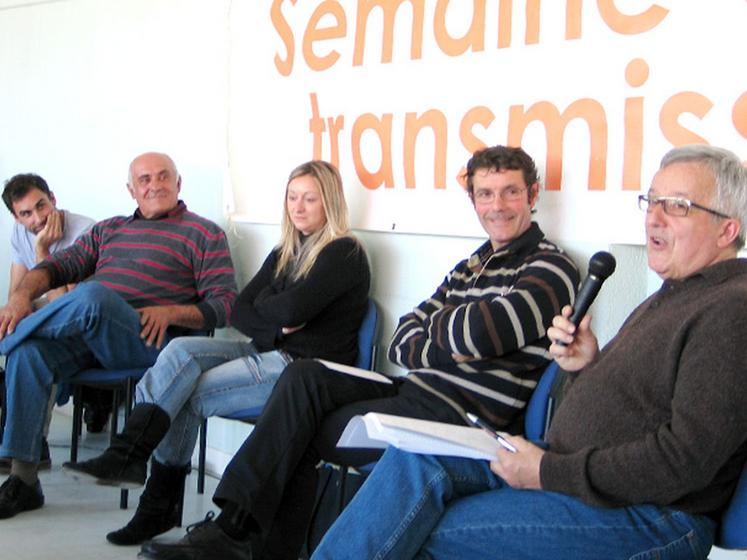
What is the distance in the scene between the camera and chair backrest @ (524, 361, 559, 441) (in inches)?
97.4

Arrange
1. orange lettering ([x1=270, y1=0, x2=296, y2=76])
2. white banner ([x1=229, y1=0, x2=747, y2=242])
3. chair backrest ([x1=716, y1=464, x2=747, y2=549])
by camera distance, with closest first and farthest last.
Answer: chair backrest ([x1=716, y1=464, x2=747, y2=549])
white banner ([x1=229, y1=0, x2=747, y2=242])
orange lettering ([x1=270, y1=0, x2=296, y2=76])

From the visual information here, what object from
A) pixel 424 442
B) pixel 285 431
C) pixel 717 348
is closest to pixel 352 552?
pixel 424 442

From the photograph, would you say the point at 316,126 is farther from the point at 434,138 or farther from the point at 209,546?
the point at 209,546

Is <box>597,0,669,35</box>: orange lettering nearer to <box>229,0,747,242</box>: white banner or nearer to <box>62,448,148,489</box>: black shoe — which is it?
<box>229,0,747,242</box>: white banner

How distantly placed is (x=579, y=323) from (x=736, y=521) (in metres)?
0.45

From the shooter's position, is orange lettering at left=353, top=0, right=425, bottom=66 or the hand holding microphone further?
orange lettering at left=353, top=0, right=425, bottom=66

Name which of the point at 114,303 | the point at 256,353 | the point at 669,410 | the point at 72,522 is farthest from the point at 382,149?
the point at 669,410

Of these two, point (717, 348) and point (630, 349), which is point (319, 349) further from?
point (717, 348)

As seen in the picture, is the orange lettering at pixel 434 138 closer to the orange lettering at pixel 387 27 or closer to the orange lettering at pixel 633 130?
the orange lettering at pixel 387 27

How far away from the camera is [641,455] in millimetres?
1646

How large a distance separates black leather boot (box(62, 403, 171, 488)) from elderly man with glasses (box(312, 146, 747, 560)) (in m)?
1.30

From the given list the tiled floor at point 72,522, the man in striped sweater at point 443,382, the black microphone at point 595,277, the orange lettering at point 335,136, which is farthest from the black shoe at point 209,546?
the orange lettering at point 335,136

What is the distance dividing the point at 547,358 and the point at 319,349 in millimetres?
835

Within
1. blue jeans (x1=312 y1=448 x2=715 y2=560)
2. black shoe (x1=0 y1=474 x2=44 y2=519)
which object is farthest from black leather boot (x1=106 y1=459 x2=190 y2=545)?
blue jeans (x1=312 y1=448 x2=715 y2=560)
